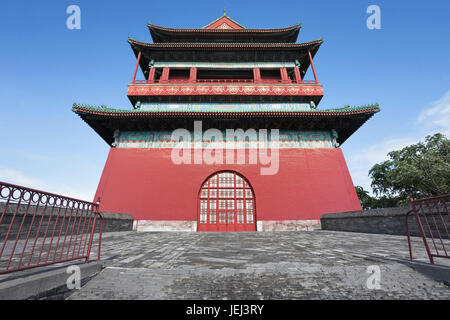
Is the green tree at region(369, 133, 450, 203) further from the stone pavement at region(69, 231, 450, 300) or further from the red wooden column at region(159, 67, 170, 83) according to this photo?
the red wooden column at region(159, 67, 170, 83)

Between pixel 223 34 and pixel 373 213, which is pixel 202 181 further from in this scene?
pixel 223 34

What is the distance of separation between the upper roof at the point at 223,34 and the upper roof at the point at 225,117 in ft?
29.3

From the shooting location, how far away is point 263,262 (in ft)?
10.2

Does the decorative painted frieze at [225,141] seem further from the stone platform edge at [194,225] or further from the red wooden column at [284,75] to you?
the red wooden column at [284,75]

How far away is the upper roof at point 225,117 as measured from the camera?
10227 millimetres

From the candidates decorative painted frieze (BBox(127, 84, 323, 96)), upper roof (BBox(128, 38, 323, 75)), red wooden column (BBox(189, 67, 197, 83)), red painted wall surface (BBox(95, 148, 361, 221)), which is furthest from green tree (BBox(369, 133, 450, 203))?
red wooden column (BBox(189, 67, 197, 83))

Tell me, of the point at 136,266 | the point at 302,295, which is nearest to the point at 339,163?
the point at 302,295

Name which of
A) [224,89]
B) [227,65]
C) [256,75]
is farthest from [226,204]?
[227,65]

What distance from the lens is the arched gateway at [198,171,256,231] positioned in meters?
10.3

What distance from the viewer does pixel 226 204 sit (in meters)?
10.7

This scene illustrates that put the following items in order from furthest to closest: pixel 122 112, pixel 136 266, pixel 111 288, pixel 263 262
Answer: pixel 122 112 < pixel 263 262 < pixel 136 266 < pixel 111 288

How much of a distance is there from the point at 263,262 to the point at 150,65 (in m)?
15.7

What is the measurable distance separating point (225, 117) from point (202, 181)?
3.79m
